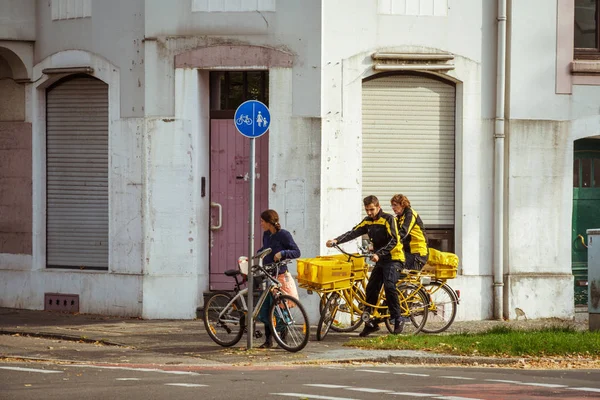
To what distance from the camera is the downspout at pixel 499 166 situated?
2033cm

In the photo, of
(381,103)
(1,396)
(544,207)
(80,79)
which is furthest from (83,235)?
(1,396)

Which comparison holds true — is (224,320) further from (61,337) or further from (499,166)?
(499,166)

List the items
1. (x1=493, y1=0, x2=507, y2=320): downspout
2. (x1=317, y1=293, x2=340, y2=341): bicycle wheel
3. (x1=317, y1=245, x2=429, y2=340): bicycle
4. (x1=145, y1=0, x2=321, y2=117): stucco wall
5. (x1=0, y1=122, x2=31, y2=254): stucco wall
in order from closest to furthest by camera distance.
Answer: (x1=317, y1=293, x2=340, y2=341): bicycle wheel
(x1=317, y1=245, x2=429, y2=340): bicycle
(x1=145, y1=0, x2=321, y2=117): stucco wall
(x1=493, y1=0, x2=507, y2=320): downspout
(x1=0, y1=122, x2=31, y2=254): stucco wall

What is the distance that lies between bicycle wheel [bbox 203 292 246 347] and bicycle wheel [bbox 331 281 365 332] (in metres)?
1.83

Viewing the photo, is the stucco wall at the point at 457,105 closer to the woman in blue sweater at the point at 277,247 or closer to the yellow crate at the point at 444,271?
the yellow crate at the point at 444,271

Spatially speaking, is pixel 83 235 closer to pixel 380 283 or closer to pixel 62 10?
pixel 62 10

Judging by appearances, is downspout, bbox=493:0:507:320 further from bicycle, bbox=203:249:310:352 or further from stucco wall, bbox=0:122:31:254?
stucco wall, bbox=0:122:31:254

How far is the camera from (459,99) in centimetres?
2045

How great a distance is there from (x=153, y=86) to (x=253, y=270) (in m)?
4.96

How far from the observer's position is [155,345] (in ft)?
53.3

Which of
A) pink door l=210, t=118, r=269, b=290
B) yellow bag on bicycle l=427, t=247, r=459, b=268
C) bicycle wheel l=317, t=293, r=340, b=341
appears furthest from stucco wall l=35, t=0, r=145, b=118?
yellow bag on bicycle l=427, t=247, r=459, b=268

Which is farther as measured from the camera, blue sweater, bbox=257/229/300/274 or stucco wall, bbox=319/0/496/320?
stucco wall, bbox=319/0/496/320

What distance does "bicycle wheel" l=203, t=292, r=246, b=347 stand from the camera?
1609cm

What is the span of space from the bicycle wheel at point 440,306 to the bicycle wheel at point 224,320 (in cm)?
317
